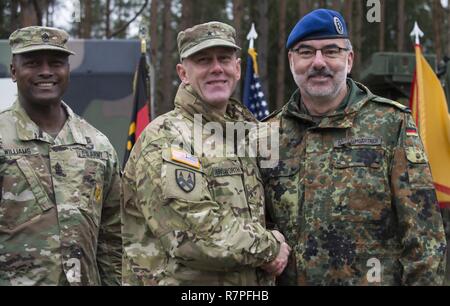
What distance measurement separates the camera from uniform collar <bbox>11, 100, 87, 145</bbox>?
10.5 ft

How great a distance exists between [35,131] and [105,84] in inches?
144

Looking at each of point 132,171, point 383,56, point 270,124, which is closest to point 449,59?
point 383,56

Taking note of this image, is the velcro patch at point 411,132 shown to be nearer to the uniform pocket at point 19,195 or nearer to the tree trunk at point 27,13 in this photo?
the uniform pocket at point 19,195

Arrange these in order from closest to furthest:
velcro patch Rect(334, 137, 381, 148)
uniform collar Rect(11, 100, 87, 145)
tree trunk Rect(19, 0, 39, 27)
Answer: velcro patch Rect(334, 137, 381, 148) < uniform collar Rect(11, 100, 87, 145) < tree trunk Rect(19, 0, 39, 27)

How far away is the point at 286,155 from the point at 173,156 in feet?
2.03

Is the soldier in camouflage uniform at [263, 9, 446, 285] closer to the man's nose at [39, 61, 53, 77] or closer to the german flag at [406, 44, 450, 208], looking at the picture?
the man's nose at [39, 61, 53, 77]

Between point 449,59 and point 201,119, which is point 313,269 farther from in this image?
point 449,59

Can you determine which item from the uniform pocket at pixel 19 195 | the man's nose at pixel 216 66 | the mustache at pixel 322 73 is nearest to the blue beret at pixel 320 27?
the mustache at pixel 322 73

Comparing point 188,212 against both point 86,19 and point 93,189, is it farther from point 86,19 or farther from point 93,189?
point 86,19

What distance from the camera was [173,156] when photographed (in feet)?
8.54

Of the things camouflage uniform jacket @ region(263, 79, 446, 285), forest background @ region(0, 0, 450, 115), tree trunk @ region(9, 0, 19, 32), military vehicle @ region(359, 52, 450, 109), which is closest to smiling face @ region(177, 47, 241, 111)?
camouflage uniform jacket @ region(263, 79, 446, 285)

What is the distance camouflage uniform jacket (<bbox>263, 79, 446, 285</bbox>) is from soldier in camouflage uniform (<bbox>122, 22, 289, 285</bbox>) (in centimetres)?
19

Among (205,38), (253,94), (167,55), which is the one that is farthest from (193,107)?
(167,55)

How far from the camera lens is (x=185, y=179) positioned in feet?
8.45
